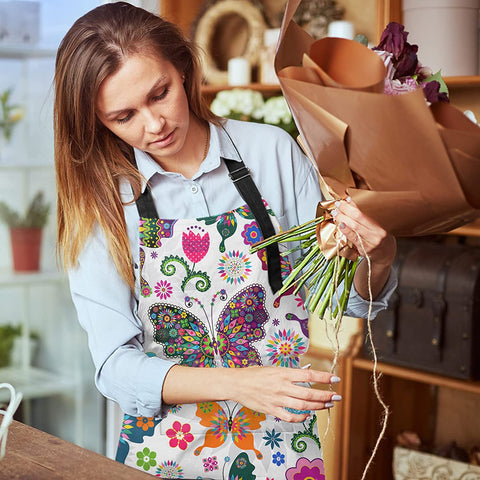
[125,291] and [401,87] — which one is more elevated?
[401,87]

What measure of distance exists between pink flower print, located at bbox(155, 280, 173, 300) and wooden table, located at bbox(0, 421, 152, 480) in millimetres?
397

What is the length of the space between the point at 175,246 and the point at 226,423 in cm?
38

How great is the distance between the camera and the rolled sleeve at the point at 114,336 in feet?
4.65

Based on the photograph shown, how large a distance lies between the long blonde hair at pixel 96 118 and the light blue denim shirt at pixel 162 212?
3 cm

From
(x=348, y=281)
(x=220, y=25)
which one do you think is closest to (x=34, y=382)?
(x=220, y=25)

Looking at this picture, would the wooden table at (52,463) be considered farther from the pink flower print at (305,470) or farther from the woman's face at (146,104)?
the woman's face at (146,104)

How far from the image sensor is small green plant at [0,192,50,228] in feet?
9.60

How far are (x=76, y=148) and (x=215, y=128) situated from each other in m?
0.30

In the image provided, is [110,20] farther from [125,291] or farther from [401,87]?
[401,87]

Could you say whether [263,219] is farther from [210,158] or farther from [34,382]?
[34,382]

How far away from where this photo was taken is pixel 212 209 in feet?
5.21

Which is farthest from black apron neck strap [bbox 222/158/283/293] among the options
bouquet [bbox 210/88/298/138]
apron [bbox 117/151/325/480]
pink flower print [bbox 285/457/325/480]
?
bouquet [bbox 210/88/298/138]

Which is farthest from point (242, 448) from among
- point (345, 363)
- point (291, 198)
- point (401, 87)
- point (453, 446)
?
point (453, 446)

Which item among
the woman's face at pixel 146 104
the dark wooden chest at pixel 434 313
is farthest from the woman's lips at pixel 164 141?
the dark wooden chest at pixel 434 313
